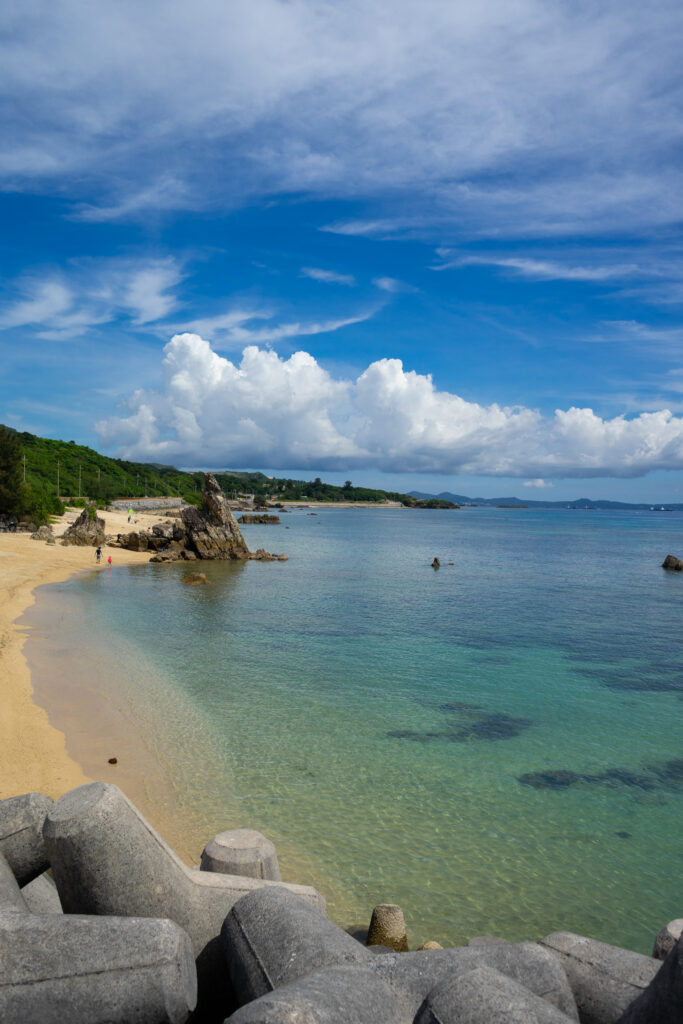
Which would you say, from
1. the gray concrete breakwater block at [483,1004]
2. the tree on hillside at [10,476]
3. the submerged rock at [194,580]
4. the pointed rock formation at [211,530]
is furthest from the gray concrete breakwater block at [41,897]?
the tree on hillside at [10,476]

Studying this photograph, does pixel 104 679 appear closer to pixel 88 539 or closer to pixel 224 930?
pixel 224 930

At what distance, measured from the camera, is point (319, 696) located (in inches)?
755

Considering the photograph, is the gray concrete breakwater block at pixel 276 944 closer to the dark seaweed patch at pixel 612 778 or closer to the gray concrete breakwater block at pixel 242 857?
the gray concrete breakwater block at pixel 242 857

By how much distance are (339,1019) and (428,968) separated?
138 cm

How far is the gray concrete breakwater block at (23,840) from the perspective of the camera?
6.25m

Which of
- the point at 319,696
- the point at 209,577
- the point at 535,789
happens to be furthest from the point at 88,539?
the point at 535,789

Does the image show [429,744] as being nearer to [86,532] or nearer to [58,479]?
[86,532]

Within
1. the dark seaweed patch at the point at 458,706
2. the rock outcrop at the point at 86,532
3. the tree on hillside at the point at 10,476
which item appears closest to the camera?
the dark seaweed patch at the point at 458,706

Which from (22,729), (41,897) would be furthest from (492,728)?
(41,897)

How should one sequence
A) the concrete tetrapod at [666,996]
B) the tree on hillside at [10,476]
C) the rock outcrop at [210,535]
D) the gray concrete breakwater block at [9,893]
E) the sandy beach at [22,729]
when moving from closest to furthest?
the concrete tetrapod at [666,996], the gray concrete breakwater block at [9,893], the sandy beach at [22,729], the rock outcrop at [210,535], the tree on hillside at [10,476]

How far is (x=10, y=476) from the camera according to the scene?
65.1 m

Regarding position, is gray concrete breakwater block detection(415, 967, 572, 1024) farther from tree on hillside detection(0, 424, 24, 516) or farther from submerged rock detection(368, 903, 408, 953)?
tree on hillside detection(0, 424, 24, 516)

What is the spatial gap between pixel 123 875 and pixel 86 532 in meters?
63.1

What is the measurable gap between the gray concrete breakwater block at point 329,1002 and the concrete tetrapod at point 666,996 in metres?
1.72
